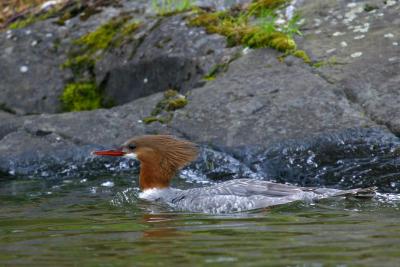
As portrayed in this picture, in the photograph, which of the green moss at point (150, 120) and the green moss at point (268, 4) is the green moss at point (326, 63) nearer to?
the green moss at point (268, 4)

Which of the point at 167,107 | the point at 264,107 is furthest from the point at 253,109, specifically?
the point at 167,107

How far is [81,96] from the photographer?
35.5 feet

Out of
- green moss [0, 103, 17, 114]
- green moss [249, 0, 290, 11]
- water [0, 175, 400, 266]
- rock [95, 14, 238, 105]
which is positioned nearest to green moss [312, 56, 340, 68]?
rock [95, 14, 238, 105]

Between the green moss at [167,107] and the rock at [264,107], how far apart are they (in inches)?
3.7

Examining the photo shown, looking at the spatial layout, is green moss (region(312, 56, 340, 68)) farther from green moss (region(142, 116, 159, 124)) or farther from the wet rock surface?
green moss (region(142, 116, 159, 124))

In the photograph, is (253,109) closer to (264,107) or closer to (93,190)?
(264,107)

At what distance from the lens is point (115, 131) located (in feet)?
30.0

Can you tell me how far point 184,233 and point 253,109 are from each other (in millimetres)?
3157

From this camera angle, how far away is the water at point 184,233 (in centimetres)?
482

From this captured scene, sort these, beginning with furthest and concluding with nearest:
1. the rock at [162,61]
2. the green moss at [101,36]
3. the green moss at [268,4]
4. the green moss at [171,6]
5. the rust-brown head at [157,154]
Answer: the green moss at [101,36] < the green moss at [171,6] < the green moss at [268,4] < the rock at [162,61] < the rust-brown head at [157,154]

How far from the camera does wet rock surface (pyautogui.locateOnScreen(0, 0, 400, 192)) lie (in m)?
8.24

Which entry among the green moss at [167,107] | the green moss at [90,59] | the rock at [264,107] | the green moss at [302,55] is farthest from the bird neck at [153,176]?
the green moss at [90,59]

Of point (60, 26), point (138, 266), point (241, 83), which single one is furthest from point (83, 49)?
point (138, 266)

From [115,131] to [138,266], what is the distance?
4596mm
